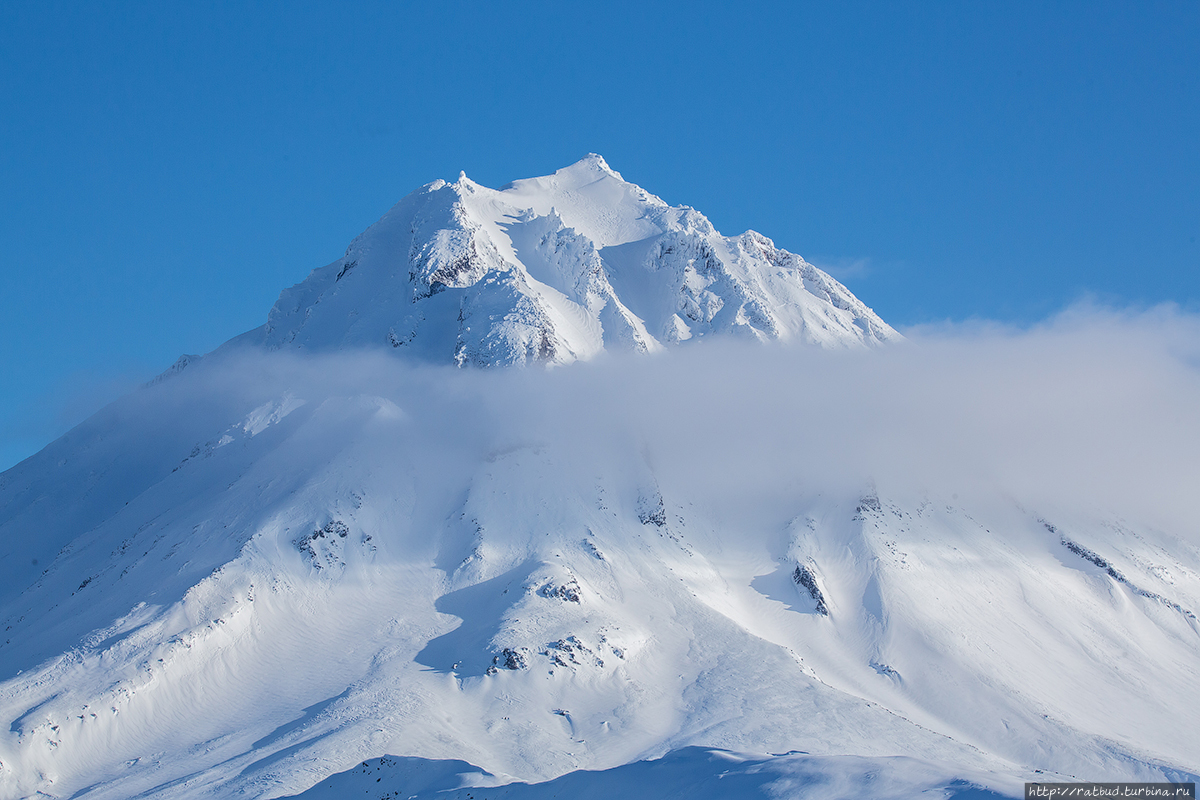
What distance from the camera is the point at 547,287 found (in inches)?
5261

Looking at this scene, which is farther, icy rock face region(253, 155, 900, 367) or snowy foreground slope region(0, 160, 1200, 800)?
icy rock face region(253, 155, 900, 367)

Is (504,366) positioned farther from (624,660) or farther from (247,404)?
(624,660)

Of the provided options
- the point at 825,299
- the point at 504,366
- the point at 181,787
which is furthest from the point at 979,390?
the point at 181,787

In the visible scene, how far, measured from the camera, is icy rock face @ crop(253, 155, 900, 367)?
12081 cm

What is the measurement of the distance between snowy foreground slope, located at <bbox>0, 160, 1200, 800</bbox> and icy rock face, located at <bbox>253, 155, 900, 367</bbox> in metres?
1.38

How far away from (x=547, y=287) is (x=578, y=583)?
6017 cm

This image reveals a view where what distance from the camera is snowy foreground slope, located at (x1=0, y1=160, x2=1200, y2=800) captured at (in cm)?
6334

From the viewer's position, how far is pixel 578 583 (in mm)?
83688

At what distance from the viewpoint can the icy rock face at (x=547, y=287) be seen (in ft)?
396

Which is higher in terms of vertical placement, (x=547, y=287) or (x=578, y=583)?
(x=547, y=287)

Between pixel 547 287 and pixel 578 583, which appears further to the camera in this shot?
pixel 547 287

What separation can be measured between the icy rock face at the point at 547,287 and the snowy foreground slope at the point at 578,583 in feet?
4.53

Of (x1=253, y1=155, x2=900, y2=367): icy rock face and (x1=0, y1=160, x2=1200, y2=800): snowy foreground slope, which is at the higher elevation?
(x1=253, y1=155, x2=900, y2=367): icy rock face

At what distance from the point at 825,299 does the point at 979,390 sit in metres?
30.0
